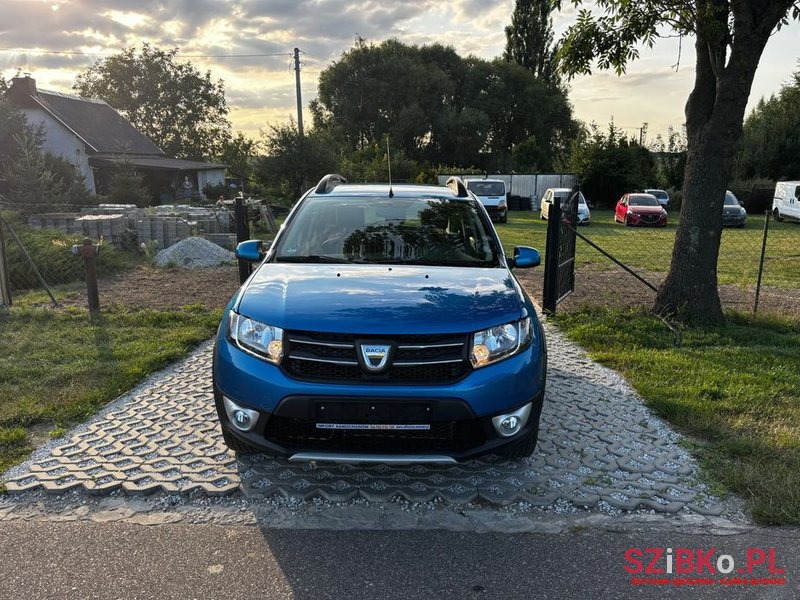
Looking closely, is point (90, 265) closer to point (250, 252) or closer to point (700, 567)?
point (250, 252)

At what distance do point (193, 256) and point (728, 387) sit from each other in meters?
10.3

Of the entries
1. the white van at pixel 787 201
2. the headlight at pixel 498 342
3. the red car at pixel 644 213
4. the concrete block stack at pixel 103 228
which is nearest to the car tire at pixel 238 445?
the headlight at pixel 498 342

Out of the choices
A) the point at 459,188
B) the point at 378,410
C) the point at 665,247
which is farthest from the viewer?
the point at 665,247

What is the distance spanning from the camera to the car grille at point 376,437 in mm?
3039

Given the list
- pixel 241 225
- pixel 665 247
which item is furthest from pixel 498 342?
pixel 665 247

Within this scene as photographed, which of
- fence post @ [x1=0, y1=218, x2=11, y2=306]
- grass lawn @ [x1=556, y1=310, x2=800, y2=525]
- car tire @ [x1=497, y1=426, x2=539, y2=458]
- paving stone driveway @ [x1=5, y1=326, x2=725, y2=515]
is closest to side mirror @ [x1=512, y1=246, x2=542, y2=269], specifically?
paving stone driveway @ [x1=5, y1=326, x2=725, y2=515]

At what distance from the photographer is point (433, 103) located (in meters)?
48.7

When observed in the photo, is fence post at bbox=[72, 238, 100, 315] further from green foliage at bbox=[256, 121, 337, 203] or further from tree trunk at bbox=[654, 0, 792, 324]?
green foliage at bbox=[256, 121, 337, 203]

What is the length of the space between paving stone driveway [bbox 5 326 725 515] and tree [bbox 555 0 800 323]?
322cm

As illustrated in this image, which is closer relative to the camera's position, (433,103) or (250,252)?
(250,252)

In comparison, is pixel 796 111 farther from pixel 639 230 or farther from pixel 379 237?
pixel 379 237

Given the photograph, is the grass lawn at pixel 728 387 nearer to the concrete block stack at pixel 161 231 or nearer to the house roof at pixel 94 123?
the concrete block stack at pixel 161 231

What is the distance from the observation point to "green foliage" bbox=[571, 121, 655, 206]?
35812 mm

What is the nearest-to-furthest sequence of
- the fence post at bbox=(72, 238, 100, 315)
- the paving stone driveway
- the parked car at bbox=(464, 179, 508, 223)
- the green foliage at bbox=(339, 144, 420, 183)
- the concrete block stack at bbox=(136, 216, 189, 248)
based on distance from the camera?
the paving stone driveway < the fence post at bbox=(72, 238, 100, 315) < the concrete block stack at bbox=(136, 216, 189, 248) < the parked car at bbox=(464, 179, 508, 223) < the green foliage at bbox=(339, 144, 420, 183)
